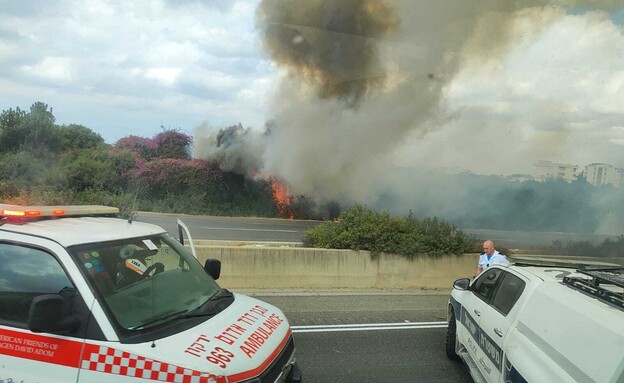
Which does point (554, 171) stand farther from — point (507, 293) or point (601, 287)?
point (601, 287)

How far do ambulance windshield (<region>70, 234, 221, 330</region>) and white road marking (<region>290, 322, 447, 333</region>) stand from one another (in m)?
3.27

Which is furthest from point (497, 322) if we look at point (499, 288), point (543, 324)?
point (543, 324)

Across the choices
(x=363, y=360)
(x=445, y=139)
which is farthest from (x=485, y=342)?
(x=445, y=139)

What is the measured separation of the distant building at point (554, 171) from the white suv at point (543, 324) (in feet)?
58.9

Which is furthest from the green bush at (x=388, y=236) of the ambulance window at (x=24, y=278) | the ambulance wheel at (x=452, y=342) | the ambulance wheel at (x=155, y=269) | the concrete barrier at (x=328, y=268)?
the ambulance window at (x=24, y=278)

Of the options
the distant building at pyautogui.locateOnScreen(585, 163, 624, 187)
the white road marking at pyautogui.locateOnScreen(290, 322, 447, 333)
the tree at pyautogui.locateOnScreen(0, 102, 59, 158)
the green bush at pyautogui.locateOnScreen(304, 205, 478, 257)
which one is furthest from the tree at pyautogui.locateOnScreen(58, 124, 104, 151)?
the distant building at pyautogui.locateOnScreen(585, 163, 624, 187)

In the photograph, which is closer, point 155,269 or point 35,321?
point 35,321

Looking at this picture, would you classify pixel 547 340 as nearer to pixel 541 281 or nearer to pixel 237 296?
pixel 541 281

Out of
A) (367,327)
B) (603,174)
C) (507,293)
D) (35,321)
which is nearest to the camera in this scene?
(35,321)

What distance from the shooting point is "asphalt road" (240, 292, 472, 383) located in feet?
17.4

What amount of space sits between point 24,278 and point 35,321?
0.59m

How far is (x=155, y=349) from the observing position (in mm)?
2689

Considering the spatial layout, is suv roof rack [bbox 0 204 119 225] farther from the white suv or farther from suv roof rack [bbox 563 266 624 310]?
suv roof rack [bbox 563 266 624 310]

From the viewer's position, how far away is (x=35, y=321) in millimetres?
2598
